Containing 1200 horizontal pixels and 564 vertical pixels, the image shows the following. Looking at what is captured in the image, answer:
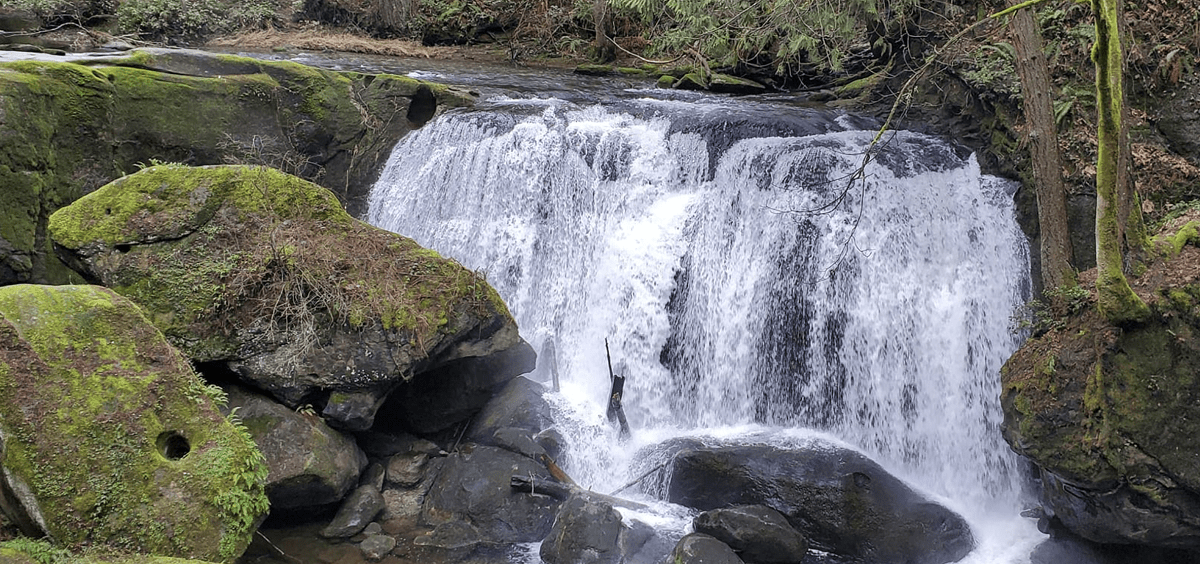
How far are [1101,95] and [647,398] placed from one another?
16.9 feet

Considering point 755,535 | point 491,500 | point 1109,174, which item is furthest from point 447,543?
point 1109,174

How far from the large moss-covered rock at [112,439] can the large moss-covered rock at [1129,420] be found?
245 inches

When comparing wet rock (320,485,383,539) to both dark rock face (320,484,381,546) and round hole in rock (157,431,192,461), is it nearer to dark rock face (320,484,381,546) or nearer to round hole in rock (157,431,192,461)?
dark rock face (320,484,381,546)

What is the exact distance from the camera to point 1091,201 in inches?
306

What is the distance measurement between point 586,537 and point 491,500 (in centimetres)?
105

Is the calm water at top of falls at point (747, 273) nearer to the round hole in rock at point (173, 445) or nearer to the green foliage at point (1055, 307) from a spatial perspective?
the green foliage at point (1055, 307)

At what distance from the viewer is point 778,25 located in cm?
879

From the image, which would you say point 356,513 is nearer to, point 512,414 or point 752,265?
point 512,414

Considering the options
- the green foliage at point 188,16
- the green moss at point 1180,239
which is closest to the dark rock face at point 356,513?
the green moss at point 1180,239

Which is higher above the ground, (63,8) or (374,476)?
(63,8)

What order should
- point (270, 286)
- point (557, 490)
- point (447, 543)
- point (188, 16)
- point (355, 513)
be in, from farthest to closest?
point (188, 16), point (557, 490), point (270, 286), point (355, 513), point (447, 543)

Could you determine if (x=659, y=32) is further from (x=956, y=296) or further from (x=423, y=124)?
(x=956, y=296)

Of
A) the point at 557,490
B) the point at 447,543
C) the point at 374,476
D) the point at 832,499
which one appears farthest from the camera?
the point at 374,476

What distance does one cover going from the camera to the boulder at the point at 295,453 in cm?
641
